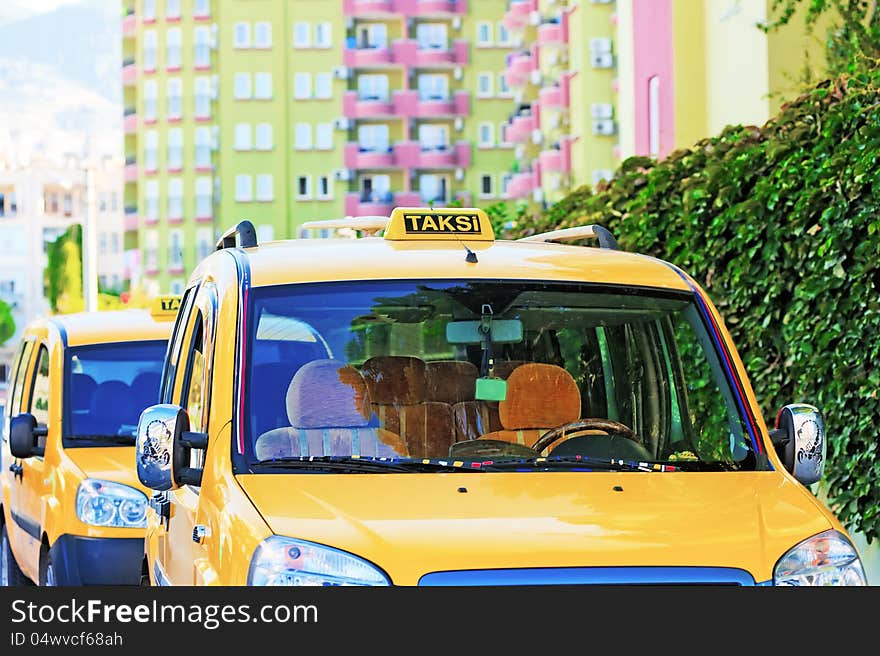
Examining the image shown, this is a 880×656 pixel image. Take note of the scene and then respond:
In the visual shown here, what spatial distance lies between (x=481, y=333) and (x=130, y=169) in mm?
95418

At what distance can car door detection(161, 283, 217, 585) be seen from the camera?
5.41 m

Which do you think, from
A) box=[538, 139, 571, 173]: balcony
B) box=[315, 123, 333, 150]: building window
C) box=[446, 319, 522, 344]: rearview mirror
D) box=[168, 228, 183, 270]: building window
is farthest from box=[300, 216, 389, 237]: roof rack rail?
box=[168, 228, 183, 270]: building window

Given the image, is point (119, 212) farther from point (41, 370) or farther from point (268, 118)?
point (41, 370)

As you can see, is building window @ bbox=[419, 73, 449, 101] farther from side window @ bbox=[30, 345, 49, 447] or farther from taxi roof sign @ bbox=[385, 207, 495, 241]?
taxi roof sign @ bbox=[385, 207, 495, 241]

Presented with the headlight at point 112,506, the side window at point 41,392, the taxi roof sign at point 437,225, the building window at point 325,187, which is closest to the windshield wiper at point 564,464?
the taxi roof sign at point 437,225

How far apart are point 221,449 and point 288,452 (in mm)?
214

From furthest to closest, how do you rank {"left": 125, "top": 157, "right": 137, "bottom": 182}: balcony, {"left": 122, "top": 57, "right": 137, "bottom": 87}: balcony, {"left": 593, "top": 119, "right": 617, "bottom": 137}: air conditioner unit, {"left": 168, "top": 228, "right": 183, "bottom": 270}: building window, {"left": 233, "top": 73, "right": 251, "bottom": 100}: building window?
{"left": 122, "top": 57, "right": 137, "bottom": 87}: balcony
{"left": 125, "top": 157, "right": 137, "bottom": 182}: balcony
{"left": 168, "top": 228, "right": 183, "bottom": 270}: building window
{"left": 233, "top": 73, "right": 251, "bottom": 100}: building window
{"left": 593, "top": 119, "right": 617, "bottom": 137}: air conditioner unit

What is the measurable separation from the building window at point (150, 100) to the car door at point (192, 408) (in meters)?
93.0

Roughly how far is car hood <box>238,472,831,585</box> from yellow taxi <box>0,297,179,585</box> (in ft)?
15.0

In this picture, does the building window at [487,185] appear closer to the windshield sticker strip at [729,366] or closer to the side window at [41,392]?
the side window at [41,392]

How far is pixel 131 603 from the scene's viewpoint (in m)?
4.14

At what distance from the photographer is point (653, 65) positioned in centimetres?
2769

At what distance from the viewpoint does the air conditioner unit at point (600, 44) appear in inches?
2356

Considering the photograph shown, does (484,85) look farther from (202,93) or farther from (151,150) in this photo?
(151,150)
